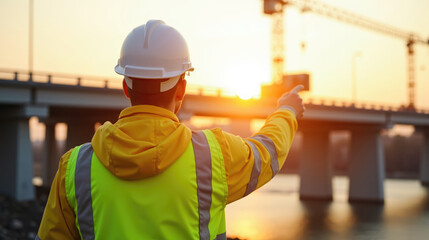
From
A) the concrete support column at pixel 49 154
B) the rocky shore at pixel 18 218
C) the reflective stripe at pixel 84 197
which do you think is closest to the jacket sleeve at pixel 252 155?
the reflective stripe at pixel 84 197

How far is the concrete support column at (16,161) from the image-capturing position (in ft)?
109

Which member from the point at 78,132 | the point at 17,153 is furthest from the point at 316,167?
the point at 17,153

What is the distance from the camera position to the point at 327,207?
1831 inches

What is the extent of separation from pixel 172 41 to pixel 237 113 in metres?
39.1

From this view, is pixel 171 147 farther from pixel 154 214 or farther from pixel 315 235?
pixel 315 235

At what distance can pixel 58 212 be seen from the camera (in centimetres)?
263

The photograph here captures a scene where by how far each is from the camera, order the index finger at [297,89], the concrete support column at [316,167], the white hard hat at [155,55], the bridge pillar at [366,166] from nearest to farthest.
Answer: the white hard hat at [155,55] → the index finger at [297,89] → the bridge pillar at [366,166] → the concrete support column at [316,167]

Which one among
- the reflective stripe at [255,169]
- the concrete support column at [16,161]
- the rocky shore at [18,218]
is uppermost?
the reflective stripe at [255,169]

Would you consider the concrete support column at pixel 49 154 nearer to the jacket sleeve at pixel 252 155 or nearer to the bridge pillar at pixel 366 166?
the bridge pillar at pixel 366 166

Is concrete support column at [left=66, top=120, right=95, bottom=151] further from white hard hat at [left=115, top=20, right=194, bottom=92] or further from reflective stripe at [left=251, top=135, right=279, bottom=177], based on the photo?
reflective stripe at [left=251, top=135, right=279, bottom=177]

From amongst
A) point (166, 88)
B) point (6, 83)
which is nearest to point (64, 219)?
point (166, 88)

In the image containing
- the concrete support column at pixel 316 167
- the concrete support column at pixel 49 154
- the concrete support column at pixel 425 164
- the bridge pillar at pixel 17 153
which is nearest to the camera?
the bridge pillar at pixel 17 153

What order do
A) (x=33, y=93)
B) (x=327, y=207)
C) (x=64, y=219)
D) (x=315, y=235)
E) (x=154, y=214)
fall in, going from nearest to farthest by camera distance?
(x=154, y=214) < (x=64, y=219) < (x=315, y=235) < (x=33, y=93) < (x=327, y=207)

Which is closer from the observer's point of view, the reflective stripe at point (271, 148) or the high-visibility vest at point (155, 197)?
the high-visibility vest at point (155, 197)
